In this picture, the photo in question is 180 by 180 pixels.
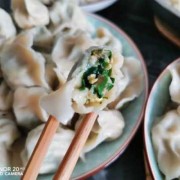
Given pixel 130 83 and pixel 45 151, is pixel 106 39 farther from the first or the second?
pixel 45 151

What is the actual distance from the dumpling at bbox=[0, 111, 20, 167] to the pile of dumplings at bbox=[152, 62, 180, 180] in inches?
12.9

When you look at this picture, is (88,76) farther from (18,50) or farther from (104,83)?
(18,50)

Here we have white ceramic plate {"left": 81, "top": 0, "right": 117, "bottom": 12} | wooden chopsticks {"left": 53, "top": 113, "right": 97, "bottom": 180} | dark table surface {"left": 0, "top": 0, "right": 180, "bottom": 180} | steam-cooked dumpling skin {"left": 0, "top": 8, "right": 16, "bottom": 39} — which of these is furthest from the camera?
white ceramic plate {"left": 81, "top": 0, "right": 117, "bottom": 12}

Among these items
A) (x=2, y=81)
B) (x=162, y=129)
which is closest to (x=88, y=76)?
(x=162, y=129)

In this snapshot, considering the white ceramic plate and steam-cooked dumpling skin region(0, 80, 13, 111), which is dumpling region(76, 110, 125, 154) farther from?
the white ceramic plate

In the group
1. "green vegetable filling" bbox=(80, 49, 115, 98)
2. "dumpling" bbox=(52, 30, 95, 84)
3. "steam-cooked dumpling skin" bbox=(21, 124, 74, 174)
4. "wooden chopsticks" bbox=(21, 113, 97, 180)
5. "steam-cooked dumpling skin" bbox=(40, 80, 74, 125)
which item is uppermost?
"green vegetable filling" bbox=(80, 49, 115, 98)

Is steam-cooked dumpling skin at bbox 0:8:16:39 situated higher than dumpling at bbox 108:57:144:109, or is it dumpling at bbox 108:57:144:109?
steam-cooked dumpling skin at bbox 0:8:16:39

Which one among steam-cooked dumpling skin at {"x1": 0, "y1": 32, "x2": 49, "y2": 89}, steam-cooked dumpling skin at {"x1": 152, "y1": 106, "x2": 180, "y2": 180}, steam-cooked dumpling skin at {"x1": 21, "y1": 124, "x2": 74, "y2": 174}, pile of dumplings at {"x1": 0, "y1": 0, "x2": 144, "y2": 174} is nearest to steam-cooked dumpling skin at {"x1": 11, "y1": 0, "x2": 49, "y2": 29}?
pile of dumplings at {"x1": 0, "y1": 0, "x2": 144, "y2": 174}

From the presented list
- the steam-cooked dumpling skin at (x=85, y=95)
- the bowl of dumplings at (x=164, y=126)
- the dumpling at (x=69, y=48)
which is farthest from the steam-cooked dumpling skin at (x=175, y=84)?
the steam-cooked dumpling skin at (x=85, y=95)

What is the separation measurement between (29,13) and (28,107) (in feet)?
1.05

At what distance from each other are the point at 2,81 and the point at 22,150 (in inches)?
8.2

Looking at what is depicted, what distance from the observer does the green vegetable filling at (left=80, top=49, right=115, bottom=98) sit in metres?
0.63

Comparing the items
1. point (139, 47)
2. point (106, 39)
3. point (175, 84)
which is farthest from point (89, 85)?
point (139, 47)

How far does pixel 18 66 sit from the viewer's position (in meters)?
0.98
